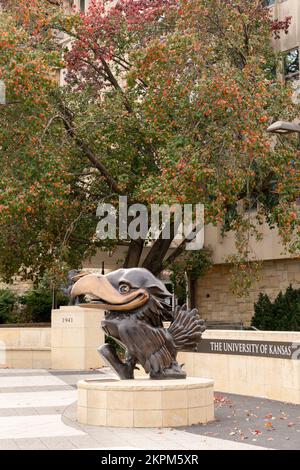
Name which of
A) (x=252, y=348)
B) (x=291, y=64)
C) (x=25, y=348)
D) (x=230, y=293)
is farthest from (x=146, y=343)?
(x=230, y=293)

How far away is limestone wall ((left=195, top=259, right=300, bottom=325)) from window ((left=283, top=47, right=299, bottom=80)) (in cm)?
696

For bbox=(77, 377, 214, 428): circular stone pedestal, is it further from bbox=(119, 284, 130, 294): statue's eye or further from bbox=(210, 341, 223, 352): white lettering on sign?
bbox=(210, 341, 223, 352): white lettering on sign

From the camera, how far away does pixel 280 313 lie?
76.8 ft

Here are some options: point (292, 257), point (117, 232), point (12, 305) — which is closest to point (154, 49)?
point (117, 232)

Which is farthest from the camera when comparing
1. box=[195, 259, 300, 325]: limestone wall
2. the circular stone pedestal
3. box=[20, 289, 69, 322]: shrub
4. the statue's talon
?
box=[20, 289, 69, 322]: shrub

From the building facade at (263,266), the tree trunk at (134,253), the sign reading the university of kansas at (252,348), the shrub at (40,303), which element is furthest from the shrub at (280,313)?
the shrub at (40,303)

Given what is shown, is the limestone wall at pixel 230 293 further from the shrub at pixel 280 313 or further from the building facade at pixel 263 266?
the shrub at pixel 280 313

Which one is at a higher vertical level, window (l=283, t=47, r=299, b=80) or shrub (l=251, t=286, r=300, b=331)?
window (l=283, t=47, r=299, b=80)

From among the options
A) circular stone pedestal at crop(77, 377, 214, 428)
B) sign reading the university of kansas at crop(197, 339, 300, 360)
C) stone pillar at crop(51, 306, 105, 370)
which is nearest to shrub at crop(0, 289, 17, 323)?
stone pillar at crop(51, 306, 105, 370)

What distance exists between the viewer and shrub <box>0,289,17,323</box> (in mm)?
29312

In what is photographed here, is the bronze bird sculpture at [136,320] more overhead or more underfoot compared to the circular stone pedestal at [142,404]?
more overhead

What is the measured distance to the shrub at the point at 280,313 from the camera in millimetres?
22672

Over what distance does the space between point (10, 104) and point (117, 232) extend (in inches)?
256

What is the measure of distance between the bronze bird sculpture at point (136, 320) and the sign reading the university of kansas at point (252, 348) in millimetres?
2907
